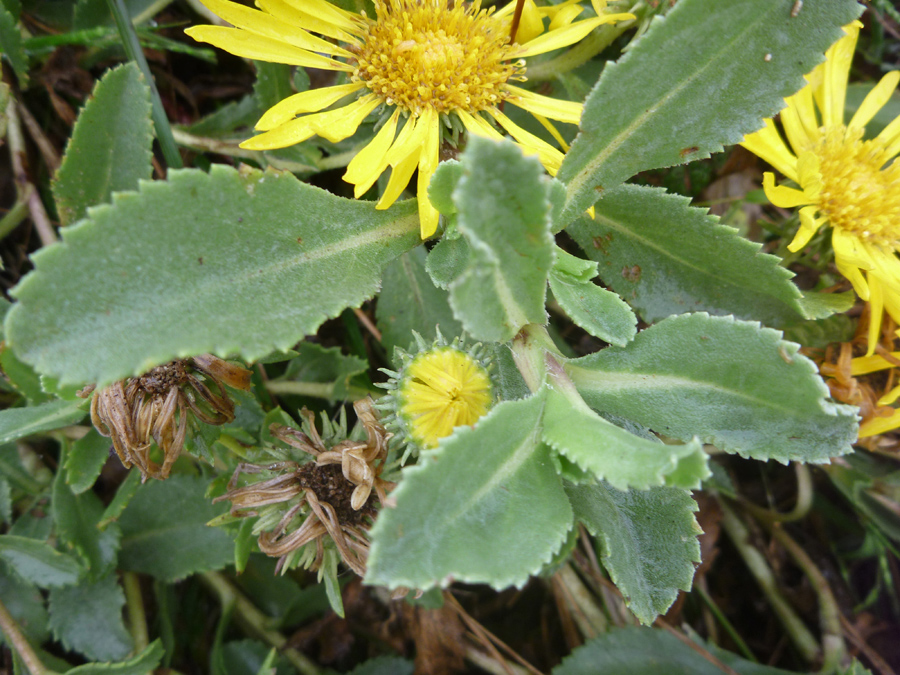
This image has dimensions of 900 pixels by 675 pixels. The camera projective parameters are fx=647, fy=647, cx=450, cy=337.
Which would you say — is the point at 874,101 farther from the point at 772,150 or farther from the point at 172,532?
the point at 172,532

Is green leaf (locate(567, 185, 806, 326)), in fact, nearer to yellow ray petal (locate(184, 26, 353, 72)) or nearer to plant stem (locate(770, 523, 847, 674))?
yellow ray petal (locate(184, 26, 353, 72))

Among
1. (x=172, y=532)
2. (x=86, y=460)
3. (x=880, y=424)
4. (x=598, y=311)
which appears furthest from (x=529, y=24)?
(x=172, y=532)

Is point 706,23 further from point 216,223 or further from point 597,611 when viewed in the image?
point 597,611

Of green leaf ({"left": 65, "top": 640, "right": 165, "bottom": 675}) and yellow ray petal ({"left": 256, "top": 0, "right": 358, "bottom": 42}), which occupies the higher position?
yellow ray petal ({"left": 256, "top": 0, "right": 358, "bottom": 42})

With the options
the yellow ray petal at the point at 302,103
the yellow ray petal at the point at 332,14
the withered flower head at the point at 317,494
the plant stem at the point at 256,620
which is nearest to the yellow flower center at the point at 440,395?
the withered flower head at the point at 317,494

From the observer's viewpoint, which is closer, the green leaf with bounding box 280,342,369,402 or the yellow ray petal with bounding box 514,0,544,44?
the yellow ray petal with bounding box 514,0,544,44

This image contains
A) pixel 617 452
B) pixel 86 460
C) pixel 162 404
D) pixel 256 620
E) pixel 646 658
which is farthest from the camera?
pixel 256 620

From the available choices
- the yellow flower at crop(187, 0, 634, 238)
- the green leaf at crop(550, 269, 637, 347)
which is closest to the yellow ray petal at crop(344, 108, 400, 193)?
the yellow flower at crop(187, 0, 634, 238)

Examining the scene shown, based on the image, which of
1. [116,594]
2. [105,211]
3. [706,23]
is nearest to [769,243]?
[706,23]
